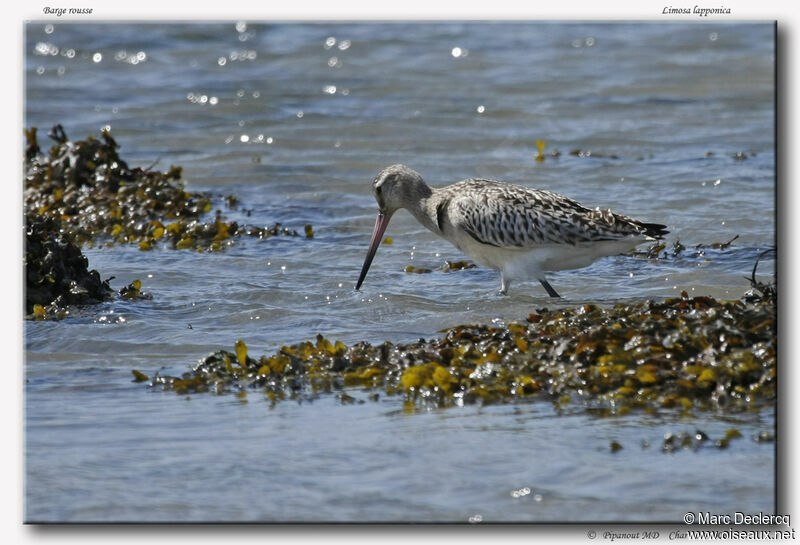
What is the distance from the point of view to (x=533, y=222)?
831 cm

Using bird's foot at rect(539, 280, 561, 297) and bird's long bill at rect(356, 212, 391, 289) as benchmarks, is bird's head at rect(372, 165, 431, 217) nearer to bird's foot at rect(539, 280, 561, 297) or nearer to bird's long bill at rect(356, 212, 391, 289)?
bird's long bill at rect(356, 212, 391, 289)

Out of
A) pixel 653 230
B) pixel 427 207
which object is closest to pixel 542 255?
pixel 653 230

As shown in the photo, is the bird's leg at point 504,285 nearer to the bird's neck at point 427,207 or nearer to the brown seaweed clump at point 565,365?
the bird's neck at point 427,207

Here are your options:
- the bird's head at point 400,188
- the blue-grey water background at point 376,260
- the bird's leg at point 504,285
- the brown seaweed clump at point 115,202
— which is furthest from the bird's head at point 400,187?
the brown seaweed clump at point 115,202

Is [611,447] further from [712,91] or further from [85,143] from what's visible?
[712,91]

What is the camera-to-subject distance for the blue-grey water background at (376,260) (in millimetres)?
4746

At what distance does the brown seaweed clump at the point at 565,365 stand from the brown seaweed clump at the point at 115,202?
3927 millimetres

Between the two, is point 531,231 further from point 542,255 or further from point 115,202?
point 115,202

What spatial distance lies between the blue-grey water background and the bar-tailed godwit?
0.30 metres

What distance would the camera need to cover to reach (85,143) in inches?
463

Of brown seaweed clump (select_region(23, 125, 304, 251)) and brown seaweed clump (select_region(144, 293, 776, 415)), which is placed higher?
brown seaweed clump (select_region(23, 125, 304, 251))

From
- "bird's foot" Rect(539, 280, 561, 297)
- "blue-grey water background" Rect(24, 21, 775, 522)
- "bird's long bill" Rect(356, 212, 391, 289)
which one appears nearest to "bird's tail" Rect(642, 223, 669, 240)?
"blue-grey water background" Rect(24, 21, 775, 522)

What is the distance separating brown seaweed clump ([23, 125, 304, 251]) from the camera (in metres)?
10.4

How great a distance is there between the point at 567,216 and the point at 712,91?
9059 mm
